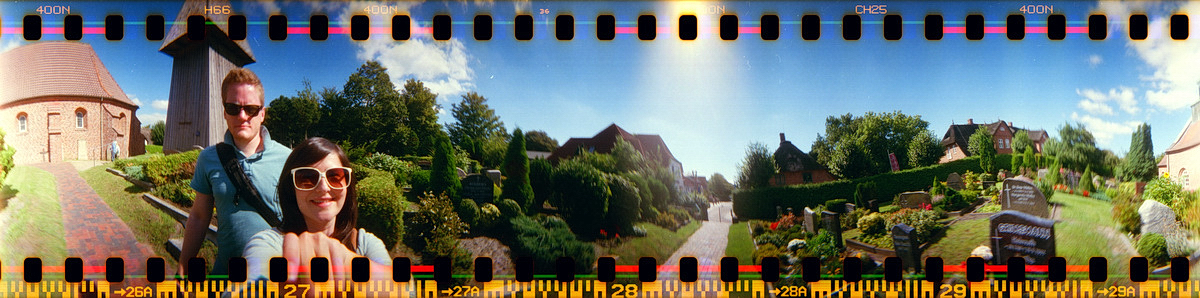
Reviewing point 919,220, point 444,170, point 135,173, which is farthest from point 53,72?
point 919,220

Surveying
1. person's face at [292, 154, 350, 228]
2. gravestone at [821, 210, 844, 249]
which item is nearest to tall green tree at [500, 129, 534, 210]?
person's face at [292, 154, 350, 228]

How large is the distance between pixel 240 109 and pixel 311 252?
2003 mm

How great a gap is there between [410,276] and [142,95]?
444 cm

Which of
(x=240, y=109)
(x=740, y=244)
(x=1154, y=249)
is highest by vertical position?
(x=240, y=109)

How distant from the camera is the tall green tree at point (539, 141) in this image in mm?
6691

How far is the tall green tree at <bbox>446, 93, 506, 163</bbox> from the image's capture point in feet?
21.7

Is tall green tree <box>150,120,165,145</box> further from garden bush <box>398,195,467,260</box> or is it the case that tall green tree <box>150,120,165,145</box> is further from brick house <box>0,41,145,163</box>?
garden bush <box>398,195,467,260</box>

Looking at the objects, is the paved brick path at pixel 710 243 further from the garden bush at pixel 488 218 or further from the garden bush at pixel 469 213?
the garden bush at pixel 469 213

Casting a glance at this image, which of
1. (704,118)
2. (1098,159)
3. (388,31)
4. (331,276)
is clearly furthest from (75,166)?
(1098,159)

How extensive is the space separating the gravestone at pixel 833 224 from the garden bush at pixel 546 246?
3093 mm

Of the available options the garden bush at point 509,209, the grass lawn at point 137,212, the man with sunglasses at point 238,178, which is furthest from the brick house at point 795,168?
the grass lawn at point 137,212

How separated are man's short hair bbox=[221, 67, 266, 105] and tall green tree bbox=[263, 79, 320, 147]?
0.69 feet

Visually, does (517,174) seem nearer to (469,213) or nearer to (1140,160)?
(469,213)

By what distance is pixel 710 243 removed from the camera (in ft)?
22.2
